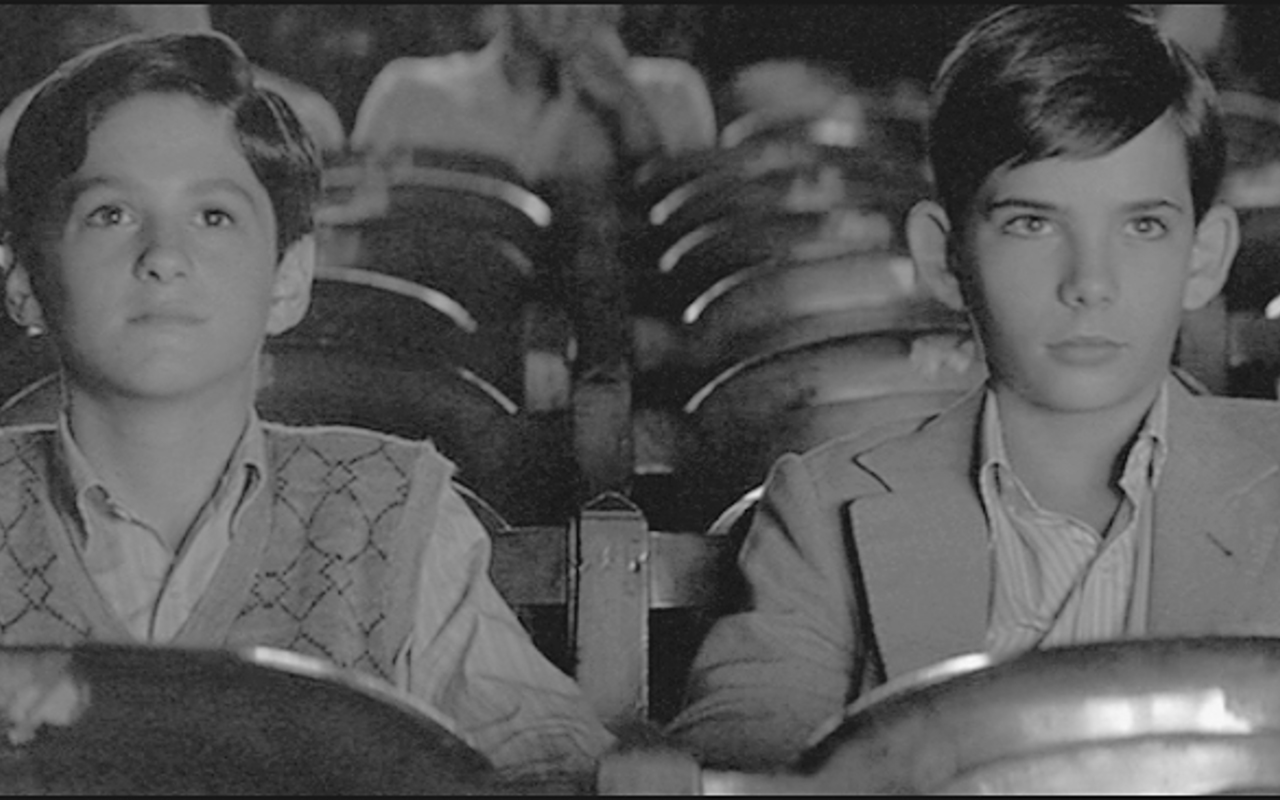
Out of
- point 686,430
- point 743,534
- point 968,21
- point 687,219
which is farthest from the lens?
point 968,21

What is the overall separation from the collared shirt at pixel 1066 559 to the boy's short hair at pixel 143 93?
39 centimetres

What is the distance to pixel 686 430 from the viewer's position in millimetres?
1270

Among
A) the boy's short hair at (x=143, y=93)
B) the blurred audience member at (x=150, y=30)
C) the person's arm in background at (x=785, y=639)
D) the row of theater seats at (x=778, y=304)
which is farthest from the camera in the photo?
the blurred audience member at (x=150, y=30)

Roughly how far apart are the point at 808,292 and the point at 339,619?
427 mm

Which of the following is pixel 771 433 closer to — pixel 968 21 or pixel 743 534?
pixel 743 534

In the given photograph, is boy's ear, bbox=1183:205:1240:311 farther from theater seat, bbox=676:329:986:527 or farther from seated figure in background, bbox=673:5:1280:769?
theater seat, bbox=676:329:986:527

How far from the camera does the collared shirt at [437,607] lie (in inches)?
41.0

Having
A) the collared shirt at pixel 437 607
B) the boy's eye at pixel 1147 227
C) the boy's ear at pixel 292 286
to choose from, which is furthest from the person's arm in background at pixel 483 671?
the boy's eye at pixel 1147 227

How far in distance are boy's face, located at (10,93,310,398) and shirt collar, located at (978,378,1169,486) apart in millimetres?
375

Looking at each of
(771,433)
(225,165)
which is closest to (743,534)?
(771,433)

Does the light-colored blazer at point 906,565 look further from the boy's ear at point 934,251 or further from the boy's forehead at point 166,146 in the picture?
the boy's forehead at point 166,146

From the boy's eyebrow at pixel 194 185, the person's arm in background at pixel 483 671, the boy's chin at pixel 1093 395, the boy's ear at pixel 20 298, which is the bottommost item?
the person's arm in background at pixel 483 671

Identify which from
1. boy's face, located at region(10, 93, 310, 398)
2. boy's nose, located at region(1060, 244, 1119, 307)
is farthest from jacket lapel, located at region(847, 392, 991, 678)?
boy's face, located at region(10, 93, 310, 398)

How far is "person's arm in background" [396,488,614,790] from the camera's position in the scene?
3.39 ft
